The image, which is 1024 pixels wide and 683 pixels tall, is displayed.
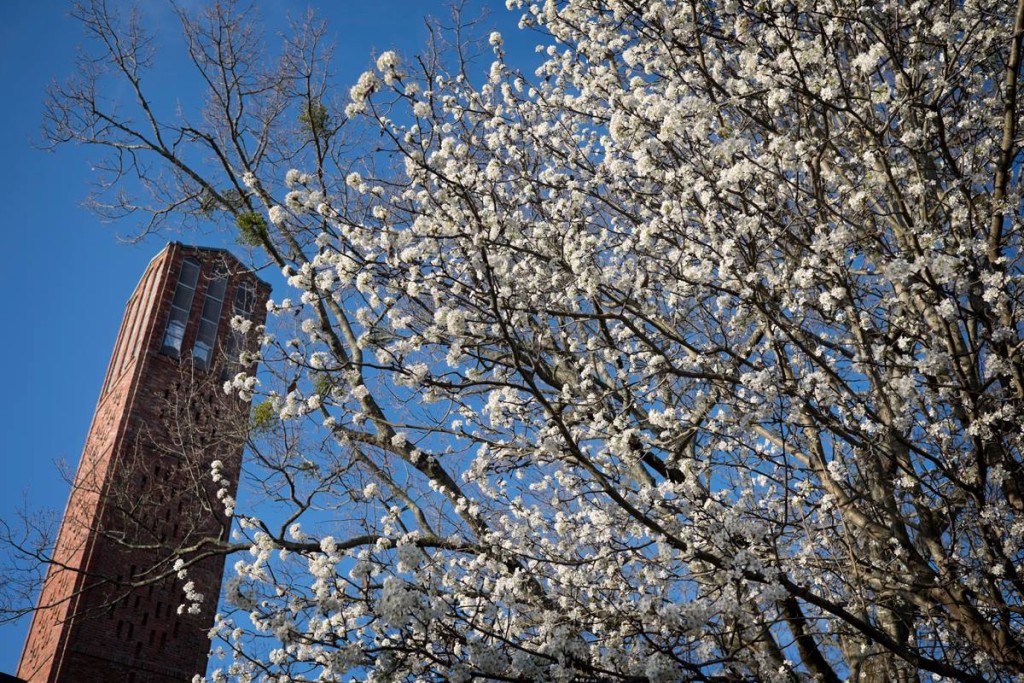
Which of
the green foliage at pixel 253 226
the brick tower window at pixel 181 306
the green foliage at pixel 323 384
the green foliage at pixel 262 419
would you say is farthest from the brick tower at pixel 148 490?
the green foliage at pixel 323 384

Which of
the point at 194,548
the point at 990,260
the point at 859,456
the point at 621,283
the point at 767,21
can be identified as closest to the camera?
the point at 767,21

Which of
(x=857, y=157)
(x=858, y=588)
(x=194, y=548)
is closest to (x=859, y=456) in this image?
(x=858, y=588)

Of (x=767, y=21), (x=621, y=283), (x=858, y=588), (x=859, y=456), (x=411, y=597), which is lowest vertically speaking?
(x=411, y=597)

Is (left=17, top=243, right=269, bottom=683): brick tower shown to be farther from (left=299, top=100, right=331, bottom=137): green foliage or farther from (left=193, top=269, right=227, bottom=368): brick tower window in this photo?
(left=299, top=100, right=331, bottom=137): green foliage

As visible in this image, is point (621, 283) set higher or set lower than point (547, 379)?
higher

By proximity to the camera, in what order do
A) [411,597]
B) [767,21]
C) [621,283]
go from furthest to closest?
[621,283] → [767,21] → [411,597]

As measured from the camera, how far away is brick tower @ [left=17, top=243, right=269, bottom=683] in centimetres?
2405

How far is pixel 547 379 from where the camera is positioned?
6.46 m

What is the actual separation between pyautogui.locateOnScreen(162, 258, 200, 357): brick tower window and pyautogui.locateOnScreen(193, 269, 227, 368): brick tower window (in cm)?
64

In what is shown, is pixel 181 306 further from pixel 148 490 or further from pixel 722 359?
pixel 722 359

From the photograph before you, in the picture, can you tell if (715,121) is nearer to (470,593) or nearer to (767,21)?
(767,21)

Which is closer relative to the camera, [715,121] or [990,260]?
[990,260]

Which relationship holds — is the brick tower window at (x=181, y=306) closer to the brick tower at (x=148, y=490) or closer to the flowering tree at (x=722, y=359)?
the brick tower at (x=148, y=490)

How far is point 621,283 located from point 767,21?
199 centimetres
